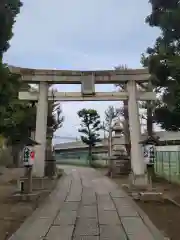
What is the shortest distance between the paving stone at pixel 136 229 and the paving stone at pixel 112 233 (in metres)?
0.13

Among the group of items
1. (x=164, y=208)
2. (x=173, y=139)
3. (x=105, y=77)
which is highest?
(x=105, y=77)

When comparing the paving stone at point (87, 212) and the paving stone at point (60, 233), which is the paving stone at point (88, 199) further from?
the paving stone at point (60, 233)

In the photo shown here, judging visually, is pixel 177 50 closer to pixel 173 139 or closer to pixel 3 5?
pixel 3 5

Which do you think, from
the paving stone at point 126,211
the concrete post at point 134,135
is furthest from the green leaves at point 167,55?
the concrete post at point 134,135

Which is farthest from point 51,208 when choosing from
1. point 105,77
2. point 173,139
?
point 173,139

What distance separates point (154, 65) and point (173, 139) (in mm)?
32143

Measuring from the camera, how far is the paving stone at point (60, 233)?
7402 mm

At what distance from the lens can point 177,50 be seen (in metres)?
10.7

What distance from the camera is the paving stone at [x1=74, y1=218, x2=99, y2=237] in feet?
25.6

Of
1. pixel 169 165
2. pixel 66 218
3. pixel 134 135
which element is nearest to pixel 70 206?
pixel 66 218

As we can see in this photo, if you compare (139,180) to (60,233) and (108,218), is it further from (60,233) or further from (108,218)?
(60,233)

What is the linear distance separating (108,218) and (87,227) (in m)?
1.33

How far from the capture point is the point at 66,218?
9.55 meters

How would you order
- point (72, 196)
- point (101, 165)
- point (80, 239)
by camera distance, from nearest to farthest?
point (80, 239), point (72, 196), point (101, 165)
